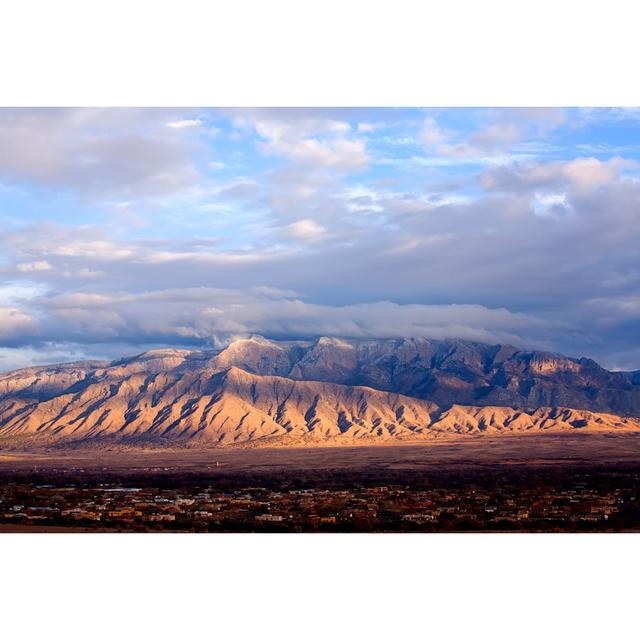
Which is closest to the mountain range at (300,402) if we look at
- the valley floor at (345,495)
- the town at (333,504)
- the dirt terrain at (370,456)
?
the dirt terrain at (370,456)

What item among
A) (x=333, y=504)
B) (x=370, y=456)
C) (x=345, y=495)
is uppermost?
(x=370, y=456)

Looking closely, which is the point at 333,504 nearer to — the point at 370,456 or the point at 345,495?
the point at 345,495

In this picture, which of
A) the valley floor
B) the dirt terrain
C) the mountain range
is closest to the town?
the valley floor

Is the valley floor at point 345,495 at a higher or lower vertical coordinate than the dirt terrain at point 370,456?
lower

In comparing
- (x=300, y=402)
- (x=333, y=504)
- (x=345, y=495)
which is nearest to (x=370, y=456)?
(x=345, y=495)

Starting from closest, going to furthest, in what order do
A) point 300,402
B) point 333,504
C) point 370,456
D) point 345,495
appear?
point 333,504, point 345,495, point 370,456, point 300,402

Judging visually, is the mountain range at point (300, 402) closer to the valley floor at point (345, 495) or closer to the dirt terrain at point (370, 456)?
the dirt terrain at point (370, 456)

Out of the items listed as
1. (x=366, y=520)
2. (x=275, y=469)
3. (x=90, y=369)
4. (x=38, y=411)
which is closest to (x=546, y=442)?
(x=275, y=469)
